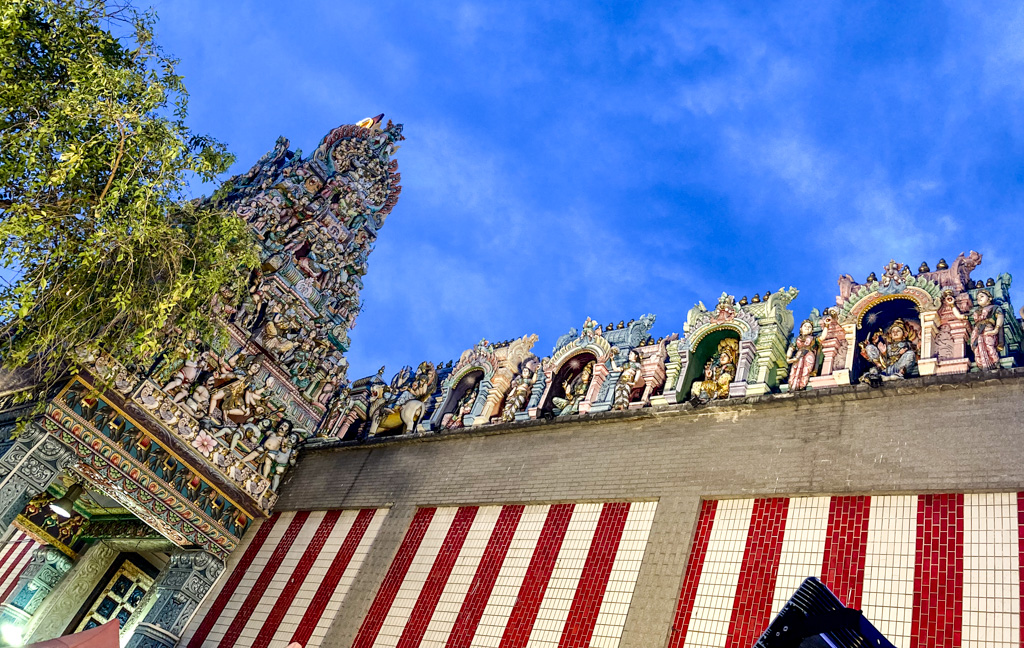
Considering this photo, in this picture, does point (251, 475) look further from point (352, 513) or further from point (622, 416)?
point (622, 416)

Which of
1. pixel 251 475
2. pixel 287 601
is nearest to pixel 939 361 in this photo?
pixel 287 601

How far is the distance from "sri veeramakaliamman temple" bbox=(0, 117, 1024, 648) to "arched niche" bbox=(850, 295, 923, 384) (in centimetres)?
5

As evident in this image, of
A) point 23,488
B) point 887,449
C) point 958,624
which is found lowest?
point 23,488

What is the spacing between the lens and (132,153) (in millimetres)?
13133

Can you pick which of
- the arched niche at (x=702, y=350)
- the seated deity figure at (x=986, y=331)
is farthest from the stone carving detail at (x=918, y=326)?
the arched niche at (x=702, y=350)

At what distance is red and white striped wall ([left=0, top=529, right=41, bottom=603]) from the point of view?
72.9 feet

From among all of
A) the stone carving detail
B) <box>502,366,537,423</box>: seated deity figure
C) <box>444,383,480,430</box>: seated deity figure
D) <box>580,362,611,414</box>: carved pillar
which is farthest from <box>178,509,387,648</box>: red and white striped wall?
the stone carving detail

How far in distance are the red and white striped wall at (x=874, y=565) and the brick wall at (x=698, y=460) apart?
260 millimetres

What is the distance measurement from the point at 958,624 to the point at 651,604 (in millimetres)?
4126

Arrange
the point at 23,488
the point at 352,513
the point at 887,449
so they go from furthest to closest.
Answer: the point at 352,513 < the point at 23,488 < the point at 887,449

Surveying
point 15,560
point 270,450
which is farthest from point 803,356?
point 15,560

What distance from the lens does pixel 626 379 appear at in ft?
49.9

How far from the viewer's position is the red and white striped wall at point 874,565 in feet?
28.0

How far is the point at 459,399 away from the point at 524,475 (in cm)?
474
